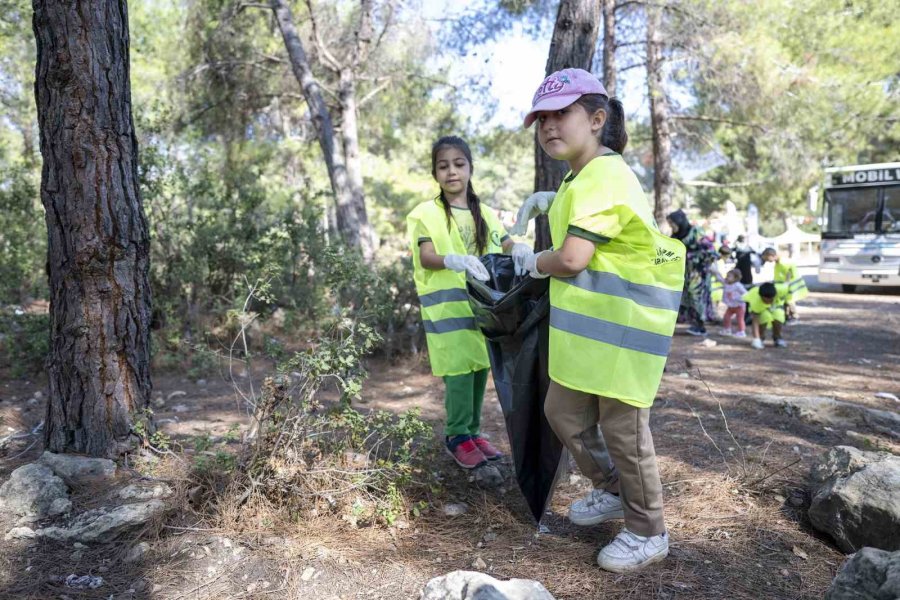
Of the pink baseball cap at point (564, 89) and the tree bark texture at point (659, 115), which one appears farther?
the tree bark texture at point (659, 115)

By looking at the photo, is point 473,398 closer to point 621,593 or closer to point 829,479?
point 621,593

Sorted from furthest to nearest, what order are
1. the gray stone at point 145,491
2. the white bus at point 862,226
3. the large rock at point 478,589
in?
the white bus at point 862,226 → the gray stone at point 145,491 → the large rock at point 478,589

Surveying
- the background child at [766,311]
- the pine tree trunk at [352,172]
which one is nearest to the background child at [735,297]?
the background child at [766,311]

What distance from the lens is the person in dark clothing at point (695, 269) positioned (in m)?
8.38

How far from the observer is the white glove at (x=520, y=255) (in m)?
2.75

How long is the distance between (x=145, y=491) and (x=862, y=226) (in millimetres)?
14367

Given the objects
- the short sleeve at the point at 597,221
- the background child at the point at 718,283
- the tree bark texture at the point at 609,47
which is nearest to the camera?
the short sleeve at the point at 597,221

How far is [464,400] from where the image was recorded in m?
3.24

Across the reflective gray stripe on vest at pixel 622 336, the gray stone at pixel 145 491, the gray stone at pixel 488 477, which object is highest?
the reflective gray stripe on vest at pixel 622 336

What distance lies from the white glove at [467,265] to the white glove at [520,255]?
0.44 feet

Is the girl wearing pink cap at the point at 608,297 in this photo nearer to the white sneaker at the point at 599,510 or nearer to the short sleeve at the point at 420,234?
the white sneaker at the point at 599,510

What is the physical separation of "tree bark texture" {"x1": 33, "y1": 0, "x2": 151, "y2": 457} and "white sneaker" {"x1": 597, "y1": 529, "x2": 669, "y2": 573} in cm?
220

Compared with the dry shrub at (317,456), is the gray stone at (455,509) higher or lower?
lower

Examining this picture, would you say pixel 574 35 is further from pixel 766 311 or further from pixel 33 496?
pixel 766 311
